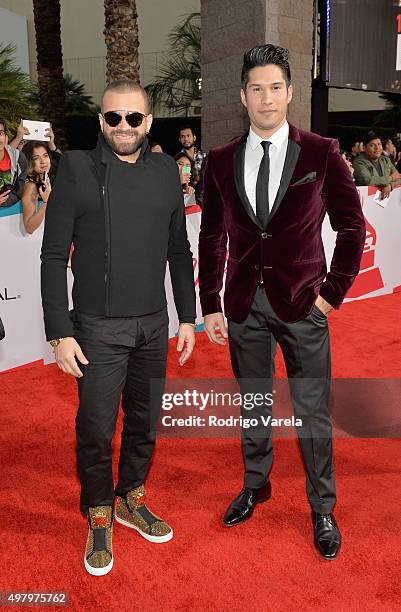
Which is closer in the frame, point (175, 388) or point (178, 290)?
point (178, 290)

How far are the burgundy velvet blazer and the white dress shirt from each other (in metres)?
0.03

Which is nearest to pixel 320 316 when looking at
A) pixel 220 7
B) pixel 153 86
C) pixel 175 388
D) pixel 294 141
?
pixel 294 141

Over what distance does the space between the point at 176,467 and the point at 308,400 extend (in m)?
1.18

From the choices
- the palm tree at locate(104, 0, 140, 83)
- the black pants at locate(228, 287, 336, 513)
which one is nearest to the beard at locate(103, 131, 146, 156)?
the black pants at locate(228, 287, 336, 513)

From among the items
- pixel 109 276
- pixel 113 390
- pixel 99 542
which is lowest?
pixel 99 542

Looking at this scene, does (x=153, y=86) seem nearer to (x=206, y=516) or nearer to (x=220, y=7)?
(x=220, y=7)

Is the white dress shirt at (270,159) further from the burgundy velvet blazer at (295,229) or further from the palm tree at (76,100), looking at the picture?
the palm tree at (76,100)

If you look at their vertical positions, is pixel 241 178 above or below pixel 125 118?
below

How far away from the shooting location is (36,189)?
4.77 metres

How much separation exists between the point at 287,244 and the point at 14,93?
15.6m

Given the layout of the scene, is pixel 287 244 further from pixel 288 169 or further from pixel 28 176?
pixel 28 176

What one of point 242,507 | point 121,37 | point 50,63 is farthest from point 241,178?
point 50,63

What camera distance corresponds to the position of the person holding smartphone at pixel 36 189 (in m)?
4.73

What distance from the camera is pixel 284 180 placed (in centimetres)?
230
